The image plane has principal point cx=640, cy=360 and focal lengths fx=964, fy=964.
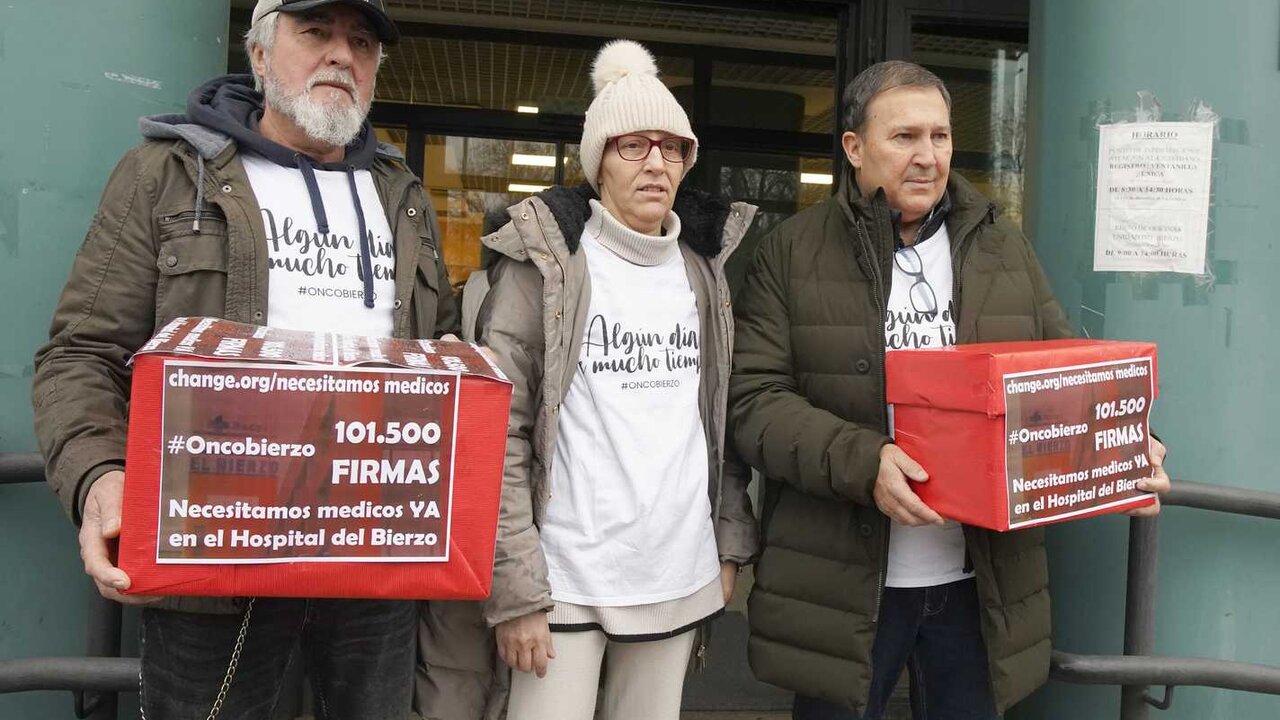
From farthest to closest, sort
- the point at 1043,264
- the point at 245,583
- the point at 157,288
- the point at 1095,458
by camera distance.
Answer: the point at 1043,264 < the point at 1095,458 < the point at 157,288 < the point at 245,583

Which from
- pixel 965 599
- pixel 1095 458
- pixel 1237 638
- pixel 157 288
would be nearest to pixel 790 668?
pixel 965 599

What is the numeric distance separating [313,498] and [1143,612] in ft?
6.29

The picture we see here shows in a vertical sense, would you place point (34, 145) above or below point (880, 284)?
above

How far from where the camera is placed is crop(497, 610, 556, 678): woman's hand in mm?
1914

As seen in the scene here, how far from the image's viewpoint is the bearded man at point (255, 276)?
1.66 m

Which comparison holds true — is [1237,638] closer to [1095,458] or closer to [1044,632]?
[1044,632]

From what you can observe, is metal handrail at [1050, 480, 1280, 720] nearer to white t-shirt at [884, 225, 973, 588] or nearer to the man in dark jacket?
the man in dark jacket

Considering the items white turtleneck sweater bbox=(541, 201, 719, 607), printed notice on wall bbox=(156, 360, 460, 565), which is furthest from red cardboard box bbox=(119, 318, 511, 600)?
white turtleneck sweater bbox=(541, 201, 719, 607)

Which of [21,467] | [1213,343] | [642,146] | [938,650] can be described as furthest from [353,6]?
[1213,343]

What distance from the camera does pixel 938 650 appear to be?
219 cm

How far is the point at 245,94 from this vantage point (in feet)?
6.56

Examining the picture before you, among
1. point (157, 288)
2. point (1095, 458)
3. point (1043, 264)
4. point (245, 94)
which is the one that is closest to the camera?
point (157, 288)

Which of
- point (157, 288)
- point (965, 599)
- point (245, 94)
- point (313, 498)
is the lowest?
point (965, 599)

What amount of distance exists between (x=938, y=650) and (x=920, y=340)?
0.71 meters
